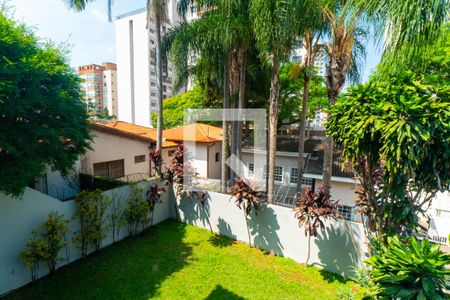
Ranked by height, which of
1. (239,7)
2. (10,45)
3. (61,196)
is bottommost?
(61,196)

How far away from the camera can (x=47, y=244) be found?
607 cm

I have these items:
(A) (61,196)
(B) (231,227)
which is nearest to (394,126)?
(B) (231,227)

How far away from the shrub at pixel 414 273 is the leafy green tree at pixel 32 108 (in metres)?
7.26

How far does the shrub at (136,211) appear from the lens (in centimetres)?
849

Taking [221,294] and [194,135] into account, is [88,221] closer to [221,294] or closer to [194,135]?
[221,294]

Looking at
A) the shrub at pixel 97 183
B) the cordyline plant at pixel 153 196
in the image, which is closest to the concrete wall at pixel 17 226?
the shrub at pixel 97 183

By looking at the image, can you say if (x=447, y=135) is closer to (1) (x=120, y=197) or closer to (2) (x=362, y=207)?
(2) (x=362, y=207)

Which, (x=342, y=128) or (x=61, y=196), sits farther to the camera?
(x=61, y=196)

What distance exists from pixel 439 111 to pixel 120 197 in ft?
29.6

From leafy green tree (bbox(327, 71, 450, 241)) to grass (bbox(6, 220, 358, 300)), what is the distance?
2.60m

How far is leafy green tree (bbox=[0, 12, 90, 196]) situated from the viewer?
4613 millimetres

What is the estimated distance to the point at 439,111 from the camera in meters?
3.87

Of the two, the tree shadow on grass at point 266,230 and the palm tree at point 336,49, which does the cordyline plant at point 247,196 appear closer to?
the tree shadow on grass at point 266,230

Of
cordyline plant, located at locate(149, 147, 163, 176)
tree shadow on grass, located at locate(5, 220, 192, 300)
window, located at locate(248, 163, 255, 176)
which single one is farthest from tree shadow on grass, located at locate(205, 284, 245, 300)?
window, located at locate(248, 163, 255, 176)
